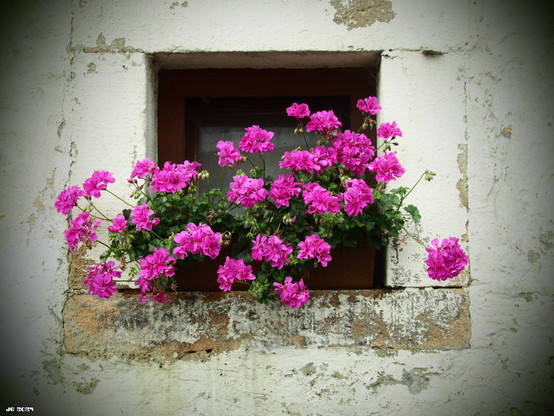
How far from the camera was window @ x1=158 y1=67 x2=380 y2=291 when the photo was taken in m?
2.59

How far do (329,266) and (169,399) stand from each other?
0.88 metres

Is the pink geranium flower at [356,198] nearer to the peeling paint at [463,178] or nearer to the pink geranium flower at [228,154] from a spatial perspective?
the pink geranium flower at [228,154]

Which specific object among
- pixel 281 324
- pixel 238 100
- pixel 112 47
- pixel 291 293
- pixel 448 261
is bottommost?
pixel 281 324

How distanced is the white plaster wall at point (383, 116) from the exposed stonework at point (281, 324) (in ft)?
0.18

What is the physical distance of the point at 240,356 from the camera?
2.21 m

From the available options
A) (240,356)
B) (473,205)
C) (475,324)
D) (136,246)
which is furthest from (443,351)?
(136,246)

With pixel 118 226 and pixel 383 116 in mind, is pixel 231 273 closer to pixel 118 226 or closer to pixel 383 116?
pixel 118 226

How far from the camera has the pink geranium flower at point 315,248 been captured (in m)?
1.93

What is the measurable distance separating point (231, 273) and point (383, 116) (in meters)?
1.00

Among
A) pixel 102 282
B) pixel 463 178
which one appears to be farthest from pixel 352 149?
pixel 102 282

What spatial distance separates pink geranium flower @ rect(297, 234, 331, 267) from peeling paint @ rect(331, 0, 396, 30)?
1073 millimetres

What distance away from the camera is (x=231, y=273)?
1.98 m

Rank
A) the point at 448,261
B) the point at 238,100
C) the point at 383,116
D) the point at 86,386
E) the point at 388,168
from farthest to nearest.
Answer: the point at 238,100 < the point at 383,116 < the point at 86,386 < the point at 388,168 < the point at 448,261

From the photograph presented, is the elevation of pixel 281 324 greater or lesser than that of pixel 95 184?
lesser
